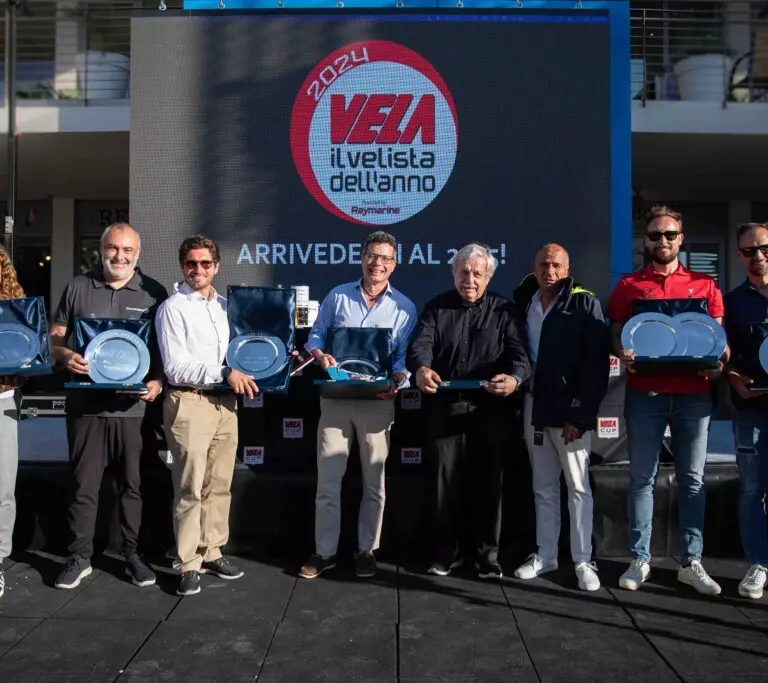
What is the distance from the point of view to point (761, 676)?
2637 millimetres

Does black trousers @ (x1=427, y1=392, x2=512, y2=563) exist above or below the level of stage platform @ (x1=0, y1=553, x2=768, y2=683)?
above

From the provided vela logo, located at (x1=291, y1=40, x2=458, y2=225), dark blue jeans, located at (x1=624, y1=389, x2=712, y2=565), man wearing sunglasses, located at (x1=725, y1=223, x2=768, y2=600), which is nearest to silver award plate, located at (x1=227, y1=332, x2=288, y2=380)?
dark blue jeans, located at (x1=624, y1=389, x2=712, y2=565)

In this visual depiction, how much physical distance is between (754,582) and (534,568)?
104 centimetres

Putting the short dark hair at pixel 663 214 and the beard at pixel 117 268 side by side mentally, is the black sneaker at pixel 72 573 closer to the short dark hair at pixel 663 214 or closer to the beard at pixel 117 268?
the beard at pixel 117 268

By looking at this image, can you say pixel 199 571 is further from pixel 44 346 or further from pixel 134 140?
pixel 134 140

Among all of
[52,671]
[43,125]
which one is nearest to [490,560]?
[52,671]

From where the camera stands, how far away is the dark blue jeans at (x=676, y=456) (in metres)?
3.49

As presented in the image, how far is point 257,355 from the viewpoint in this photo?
3.53 metres

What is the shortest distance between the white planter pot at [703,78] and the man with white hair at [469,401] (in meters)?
7.87

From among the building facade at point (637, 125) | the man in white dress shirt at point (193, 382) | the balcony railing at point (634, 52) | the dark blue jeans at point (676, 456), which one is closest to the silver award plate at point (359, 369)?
the man in white dress shirt at point (193, 382)

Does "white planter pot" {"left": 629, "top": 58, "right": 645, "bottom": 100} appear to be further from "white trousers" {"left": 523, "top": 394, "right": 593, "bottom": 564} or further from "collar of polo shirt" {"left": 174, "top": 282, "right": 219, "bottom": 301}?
"collar of polo shirt" {"left": 174, "top": 282, "right": 219, "bottom": 301}

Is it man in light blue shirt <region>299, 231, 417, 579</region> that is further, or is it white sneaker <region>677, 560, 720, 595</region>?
man in light blue shirt <region>299, 231, 417, 579</region>

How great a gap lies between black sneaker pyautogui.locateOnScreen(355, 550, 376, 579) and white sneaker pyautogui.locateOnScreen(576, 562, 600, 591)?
105 cm

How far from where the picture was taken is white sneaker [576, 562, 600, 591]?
349cm
